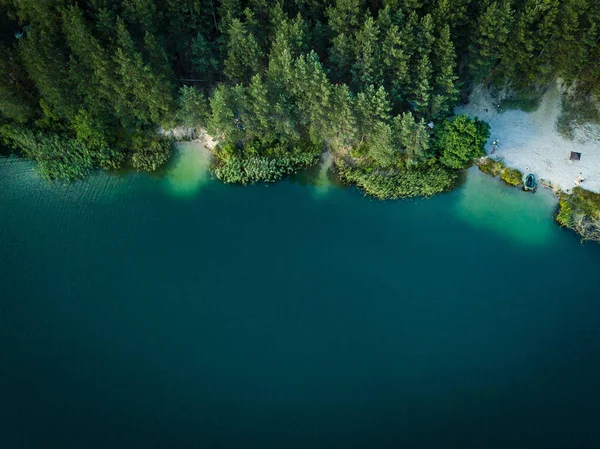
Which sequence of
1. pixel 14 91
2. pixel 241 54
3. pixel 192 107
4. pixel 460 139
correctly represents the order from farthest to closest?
1. pixel 460 139
2. pixel 14 91
3. pixel 192 107
4. pixel 241 54

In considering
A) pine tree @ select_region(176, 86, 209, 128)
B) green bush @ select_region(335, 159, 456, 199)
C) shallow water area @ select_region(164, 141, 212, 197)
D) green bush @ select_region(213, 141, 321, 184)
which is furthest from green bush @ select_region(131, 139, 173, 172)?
green bush @ select_region(335, 159, 456, 199)

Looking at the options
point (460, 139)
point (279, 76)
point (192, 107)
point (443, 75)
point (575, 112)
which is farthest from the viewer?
point (575, 112)

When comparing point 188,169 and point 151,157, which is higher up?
point 151,157

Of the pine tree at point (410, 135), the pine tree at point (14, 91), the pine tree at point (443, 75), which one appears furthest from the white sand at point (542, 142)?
the pine tree at point (14, 91)

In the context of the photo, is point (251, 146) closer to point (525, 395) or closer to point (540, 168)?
point (540, 168)

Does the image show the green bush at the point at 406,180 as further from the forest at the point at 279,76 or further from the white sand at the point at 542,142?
the white sand at the point at 542,142

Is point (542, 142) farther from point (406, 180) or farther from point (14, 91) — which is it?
point (14, 91)

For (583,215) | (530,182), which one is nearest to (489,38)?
(530,182)
